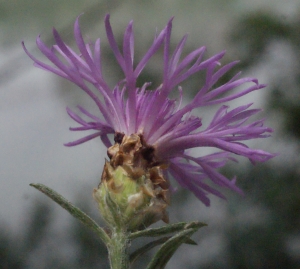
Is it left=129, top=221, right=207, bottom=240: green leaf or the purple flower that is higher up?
the purple flower

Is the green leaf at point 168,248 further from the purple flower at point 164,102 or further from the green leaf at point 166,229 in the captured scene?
the purple flower at point 164,102

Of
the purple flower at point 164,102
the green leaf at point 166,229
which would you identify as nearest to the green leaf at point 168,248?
the green leaf at point 166,229

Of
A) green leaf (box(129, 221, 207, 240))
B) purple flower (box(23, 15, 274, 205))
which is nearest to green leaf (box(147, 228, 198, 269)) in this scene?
green leaf (box(129, 221, 207, 240))

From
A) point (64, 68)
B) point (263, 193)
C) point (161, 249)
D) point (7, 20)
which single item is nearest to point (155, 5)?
point (7, 20)

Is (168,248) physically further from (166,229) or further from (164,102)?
(164,102)

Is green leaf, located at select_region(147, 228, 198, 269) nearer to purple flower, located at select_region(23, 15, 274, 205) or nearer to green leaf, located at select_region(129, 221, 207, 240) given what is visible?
green leaf, located at select_region(129, 221, 207, 240)

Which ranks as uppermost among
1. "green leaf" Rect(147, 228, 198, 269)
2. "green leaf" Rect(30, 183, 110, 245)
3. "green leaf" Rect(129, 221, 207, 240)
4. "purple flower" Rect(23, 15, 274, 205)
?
"purple flower" Rect(23, 15, 274, 205)

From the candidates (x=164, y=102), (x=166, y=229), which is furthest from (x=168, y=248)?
(x=164, y=102)
